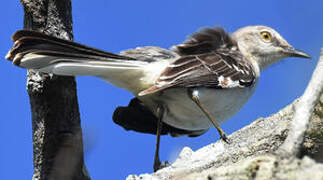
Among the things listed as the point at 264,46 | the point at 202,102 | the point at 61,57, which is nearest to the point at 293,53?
the point at 264,46

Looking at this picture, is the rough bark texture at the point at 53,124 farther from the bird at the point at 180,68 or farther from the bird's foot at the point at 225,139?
the bird's foot at the point at 225,139

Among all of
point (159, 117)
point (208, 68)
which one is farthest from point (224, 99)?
point (159, 117)

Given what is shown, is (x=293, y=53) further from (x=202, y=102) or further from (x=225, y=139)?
(x=225, y=139)

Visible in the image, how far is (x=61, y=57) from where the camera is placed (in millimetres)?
3785

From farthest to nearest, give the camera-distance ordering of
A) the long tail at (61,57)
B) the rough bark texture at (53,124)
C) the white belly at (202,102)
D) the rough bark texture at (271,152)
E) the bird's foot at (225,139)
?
the white belly at (202,102) → the bird's foot at (225,139) → the rough bark texture at (53,124) → the long tail at (61,57) → the rough bark texture at (271,152)

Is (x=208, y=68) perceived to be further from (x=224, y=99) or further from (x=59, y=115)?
(x=59, y=115)

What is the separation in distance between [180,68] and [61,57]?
4.35ft

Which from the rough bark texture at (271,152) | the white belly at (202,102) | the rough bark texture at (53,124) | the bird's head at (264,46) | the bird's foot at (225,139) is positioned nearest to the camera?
the rough bark texture at (271,152)

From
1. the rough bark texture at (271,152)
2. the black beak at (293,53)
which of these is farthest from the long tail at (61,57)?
the black beak at (293,53)

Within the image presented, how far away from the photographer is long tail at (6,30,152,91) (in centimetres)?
357

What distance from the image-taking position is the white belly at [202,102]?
4820 millimetres

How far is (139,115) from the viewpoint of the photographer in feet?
18.1

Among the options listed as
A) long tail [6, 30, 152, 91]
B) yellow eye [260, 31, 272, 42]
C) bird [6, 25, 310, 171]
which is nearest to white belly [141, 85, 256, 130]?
bird [6, 25, 310, 171]

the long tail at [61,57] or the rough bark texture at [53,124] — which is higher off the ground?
the long tail at [61,57]
